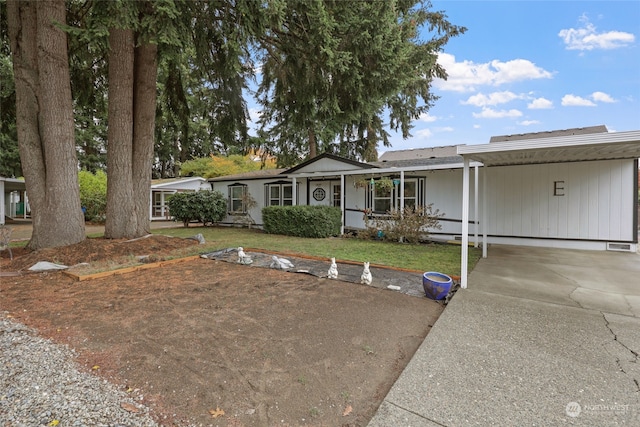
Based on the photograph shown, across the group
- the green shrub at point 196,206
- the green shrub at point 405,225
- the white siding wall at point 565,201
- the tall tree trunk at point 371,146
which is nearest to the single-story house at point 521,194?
the white siding wall at point 565,201

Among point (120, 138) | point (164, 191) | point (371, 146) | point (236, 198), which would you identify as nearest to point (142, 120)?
point (120, 138)

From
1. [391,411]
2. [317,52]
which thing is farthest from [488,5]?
[391,411]

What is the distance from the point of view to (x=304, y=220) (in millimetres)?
10711

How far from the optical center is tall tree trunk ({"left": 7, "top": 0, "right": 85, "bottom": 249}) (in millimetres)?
6258

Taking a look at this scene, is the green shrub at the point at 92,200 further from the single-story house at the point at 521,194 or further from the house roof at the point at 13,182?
the single-story house at the point at 521,194

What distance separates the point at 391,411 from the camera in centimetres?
189

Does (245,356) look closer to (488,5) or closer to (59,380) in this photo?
(59,380)

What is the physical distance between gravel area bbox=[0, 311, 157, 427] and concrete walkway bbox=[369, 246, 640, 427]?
1.65 m

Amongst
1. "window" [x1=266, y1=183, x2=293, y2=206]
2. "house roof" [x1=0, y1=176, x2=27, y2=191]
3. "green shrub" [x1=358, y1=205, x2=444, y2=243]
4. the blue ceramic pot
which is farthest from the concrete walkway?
"house roof" [x1=0, y1=176, x2=27, y2=191]

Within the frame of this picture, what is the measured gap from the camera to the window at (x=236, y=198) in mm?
15055

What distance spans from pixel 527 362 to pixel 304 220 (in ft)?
28.3

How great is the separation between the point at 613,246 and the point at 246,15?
36.1 feet

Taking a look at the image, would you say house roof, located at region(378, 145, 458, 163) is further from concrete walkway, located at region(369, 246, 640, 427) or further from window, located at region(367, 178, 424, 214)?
concrete walkway, located at region(369, 246, 640, 427)

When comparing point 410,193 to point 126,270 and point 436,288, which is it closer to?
point 436,288
